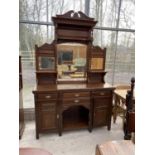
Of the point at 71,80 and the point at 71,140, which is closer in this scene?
the point at 71,140

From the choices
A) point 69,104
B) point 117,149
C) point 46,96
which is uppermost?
point 46,96

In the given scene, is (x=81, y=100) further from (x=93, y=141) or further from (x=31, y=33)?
(x=31, y=33)

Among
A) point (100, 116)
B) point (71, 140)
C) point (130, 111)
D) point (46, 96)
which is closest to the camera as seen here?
point (130, 111)

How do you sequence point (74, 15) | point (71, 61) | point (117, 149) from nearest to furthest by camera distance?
point (117, 149), point (74, 15), point (71, 61)

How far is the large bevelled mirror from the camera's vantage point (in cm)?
324

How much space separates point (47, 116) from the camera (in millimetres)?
2852

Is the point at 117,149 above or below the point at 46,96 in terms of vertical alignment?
below

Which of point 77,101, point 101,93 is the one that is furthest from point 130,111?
point 77,101

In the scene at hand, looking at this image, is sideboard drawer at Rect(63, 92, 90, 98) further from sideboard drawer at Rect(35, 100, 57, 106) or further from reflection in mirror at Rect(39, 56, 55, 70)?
reflection in mirror at Rect(39, 56, 55, 70)

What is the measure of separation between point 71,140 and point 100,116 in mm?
687

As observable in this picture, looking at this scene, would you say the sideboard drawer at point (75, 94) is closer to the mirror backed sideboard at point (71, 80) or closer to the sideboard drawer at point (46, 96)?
the mirror backed sideboard at point (71, 80)

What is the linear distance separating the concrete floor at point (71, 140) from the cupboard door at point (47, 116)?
0.23 metres

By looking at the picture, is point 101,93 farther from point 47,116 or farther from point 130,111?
point 47,116
